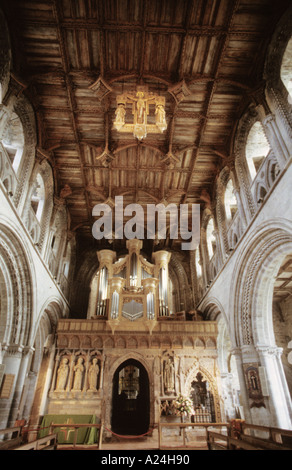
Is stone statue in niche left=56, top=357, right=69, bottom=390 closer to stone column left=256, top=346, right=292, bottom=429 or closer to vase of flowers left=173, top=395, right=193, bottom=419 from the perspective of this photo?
vase of flowers left=173, top=395, right=193, bottom=419

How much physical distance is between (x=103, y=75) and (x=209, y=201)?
7.42m

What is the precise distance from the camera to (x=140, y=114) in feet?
28.4

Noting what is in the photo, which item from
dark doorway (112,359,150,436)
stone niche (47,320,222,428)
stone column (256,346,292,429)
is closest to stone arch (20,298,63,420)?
stone niche (47,320,222,428)

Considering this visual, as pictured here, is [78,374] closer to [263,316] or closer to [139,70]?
[263,316]

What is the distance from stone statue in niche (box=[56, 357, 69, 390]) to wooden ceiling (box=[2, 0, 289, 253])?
8.21 m

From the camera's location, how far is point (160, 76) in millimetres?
9727

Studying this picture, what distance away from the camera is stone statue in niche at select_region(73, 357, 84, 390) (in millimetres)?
11469

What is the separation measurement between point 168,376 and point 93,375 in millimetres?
3043

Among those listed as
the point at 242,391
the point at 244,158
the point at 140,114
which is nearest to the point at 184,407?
the point at 242,391

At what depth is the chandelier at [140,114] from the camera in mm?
8242

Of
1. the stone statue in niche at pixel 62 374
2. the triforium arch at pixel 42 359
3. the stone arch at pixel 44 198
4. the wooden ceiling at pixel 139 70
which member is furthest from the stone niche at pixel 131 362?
the wooden ceiling at pixel 139 70

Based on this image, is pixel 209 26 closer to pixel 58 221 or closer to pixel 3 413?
pixel 58 221

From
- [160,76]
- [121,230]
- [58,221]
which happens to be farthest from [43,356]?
[160,76]

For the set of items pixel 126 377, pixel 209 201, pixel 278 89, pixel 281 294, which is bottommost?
pixel 126 377
